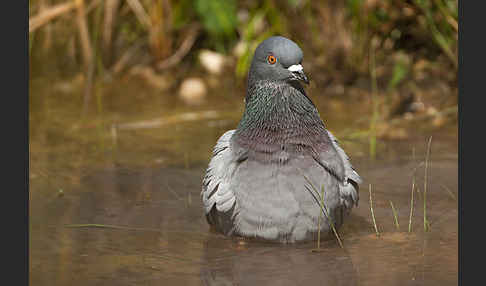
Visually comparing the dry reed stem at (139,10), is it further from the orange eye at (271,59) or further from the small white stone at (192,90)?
the orange eye at (271,59)

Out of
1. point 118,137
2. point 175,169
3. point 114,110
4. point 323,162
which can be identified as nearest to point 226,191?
point 323,162

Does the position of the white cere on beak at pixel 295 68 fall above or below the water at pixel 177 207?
above

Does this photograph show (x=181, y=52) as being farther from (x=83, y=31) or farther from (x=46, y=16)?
(x=46, y=16)

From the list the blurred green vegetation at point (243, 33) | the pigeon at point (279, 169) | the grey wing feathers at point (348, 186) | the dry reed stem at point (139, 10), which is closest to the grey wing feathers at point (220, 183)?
the pigeon at point (279, 169)

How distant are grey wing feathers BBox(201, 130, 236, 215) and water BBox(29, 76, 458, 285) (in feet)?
0.72

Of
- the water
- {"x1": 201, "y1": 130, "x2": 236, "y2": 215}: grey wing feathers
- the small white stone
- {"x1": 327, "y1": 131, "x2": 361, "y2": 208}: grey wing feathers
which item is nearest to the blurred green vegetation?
the small white stone

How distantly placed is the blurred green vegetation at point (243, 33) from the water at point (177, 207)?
572mm

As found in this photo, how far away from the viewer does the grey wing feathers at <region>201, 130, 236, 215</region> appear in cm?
401

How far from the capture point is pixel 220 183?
4066 mm

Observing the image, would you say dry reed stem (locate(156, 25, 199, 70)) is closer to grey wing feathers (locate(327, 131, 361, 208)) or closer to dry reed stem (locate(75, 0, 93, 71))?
dry reed stem (locate(75, 0, 93, 71))

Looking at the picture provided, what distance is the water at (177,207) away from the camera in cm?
369

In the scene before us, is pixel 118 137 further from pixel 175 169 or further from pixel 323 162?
pixel 323 162

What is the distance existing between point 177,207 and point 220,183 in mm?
644

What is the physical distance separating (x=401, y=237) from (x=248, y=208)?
33.3 inches
